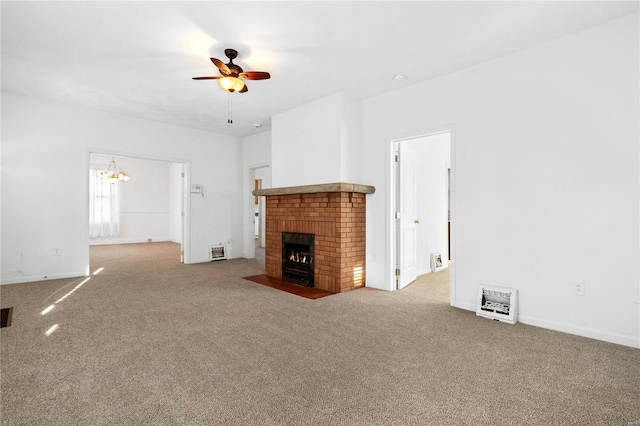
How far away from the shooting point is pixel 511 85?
320cm

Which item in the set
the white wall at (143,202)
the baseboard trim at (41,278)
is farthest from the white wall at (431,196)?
the white wall at (143,202)

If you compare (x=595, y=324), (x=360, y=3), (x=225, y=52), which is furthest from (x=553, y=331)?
(x=225, y=52)

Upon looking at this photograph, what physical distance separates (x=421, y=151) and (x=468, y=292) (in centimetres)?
264

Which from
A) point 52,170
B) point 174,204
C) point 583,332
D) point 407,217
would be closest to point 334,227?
point 407,217

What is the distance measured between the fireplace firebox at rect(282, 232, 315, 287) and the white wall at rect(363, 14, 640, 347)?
6.55ft

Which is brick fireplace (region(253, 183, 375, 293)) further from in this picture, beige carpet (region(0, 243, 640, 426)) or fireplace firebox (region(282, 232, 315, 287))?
beige carpet (region(0, 243, 640, 426))

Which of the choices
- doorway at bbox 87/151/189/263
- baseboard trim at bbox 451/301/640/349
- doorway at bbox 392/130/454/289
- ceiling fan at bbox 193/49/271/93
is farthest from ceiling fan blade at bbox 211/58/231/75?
doorway at bbox 87/151/189/263

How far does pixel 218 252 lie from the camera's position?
6.86m

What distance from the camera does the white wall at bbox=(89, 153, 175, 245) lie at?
1020 centimetres

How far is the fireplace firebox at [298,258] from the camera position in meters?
4.64

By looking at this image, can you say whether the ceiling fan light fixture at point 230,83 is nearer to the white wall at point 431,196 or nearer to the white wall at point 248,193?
the white wall at point 431,196

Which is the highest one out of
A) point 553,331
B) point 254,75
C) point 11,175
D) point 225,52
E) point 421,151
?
point 225,52

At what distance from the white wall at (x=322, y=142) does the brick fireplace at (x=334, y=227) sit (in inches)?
10.1

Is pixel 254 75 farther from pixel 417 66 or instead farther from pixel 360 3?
pixel 417 66
